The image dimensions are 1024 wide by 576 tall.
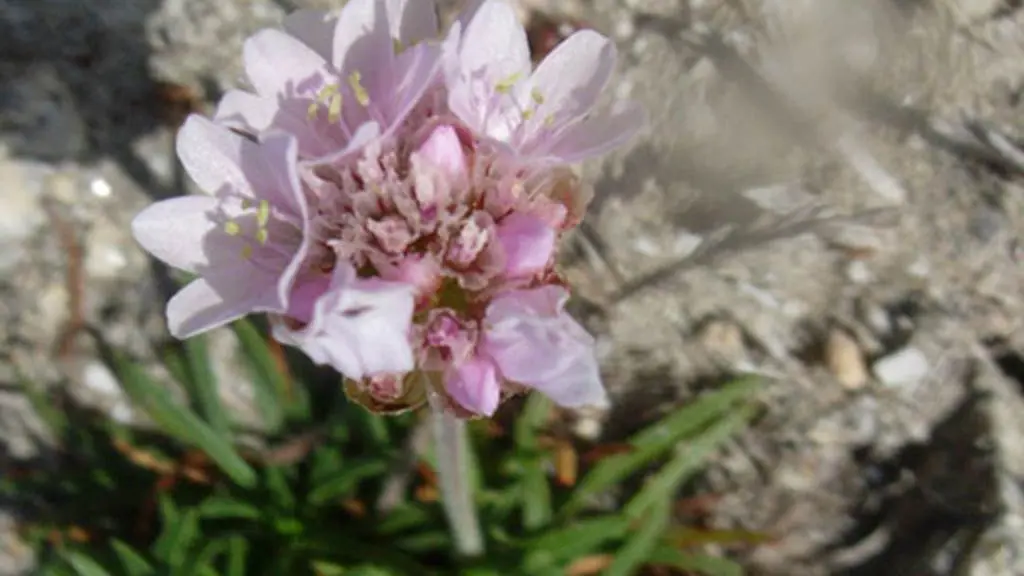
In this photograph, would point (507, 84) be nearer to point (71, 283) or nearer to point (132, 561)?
point (132, 561)

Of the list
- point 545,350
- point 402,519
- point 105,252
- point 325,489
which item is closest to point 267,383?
point 325,489

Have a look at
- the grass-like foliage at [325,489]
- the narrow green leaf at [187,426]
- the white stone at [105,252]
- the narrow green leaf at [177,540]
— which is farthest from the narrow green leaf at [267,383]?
the white stone at [105,252]

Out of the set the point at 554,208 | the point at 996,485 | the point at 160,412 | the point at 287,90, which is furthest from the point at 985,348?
the point at 160,412

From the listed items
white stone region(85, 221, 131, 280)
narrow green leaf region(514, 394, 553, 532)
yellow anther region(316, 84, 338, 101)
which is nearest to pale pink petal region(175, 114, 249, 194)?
yellow anther region(316, 84, 338, 101)

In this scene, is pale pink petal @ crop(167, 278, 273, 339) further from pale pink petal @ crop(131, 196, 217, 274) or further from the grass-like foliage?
the grass-like foliage

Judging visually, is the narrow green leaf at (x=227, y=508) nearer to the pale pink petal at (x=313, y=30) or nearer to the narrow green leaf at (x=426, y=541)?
the narrow green leaf at (x=426, y=541)

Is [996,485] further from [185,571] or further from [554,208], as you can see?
[185,571]
